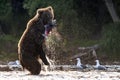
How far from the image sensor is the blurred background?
20.7m

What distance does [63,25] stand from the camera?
21.4 meters

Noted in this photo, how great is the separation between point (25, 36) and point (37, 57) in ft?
1.77

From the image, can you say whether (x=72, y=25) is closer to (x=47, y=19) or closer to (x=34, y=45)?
(x=47, y=19)

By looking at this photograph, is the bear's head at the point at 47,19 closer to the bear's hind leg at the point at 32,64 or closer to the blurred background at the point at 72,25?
the bear's hind leg at the point at 32,64

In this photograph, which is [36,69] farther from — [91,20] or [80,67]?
[91,20]

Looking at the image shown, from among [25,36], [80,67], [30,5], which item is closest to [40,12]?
[25,36]

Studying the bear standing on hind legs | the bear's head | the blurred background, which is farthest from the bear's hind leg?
the blurred background

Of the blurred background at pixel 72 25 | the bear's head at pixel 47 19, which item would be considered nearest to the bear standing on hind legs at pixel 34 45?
the bear's head at pixel 47 19

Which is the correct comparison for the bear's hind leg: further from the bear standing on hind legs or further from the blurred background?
the blurred background

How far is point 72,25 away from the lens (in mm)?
22016

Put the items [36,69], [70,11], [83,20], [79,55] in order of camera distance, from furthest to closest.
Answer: [83,20]
[70,11]
[79,55]
[36,69]

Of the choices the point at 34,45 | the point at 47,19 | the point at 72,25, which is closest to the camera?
the point at 34,45

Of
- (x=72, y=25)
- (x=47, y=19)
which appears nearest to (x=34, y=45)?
(x=47, y=19)

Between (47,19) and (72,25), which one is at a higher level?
(47,19)
